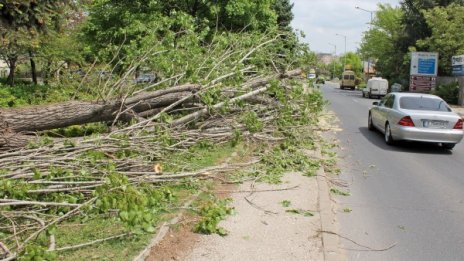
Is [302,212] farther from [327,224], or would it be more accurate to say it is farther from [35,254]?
[35,254]

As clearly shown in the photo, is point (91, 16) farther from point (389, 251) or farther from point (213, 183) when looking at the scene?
point (389, 251)

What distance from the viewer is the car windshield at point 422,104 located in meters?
12.9

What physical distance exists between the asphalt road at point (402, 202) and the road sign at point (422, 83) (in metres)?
27.7

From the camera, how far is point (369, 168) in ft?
32.9

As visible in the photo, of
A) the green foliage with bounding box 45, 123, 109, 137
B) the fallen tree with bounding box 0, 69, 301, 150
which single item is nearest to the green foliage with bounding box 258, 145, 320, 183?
the fallen tree with bounding box 0, 69, 301, 150

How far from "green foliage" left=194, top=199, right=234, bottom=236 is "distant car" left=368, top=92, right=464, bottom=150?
7341 mm

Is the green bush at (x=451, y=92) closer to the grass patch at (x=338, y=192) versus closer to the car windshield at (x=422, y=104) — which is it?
the car windshield at (x=422, y=104)

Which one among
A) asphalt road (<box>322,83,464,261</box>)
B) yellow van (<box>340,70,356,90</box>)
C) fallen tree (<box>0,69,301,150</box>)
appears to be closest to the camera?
asphalt road (<box>322,83,464,261</box>)

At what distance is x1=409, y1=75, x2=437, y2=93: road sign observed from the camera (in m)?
38.8

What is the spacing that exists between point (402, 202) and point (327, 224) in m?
1.96

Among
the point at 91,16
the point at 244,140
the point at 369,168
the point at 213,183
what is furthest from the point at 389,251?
the point at 91,16

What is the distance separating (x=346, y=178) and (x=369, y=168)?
1.19 m

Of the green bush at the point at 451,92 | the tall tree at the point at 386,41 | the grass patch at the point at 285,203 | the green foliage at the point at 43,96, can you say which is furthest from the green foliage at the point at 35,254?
the tall tree at the point at 386,41

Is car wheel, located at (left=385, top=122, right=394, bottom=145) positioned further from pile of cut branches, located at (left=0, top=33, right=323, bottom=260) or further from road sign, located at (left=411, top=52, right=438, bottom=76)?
road sign, located at (left=411, top=52, right=438, bottom=76)
